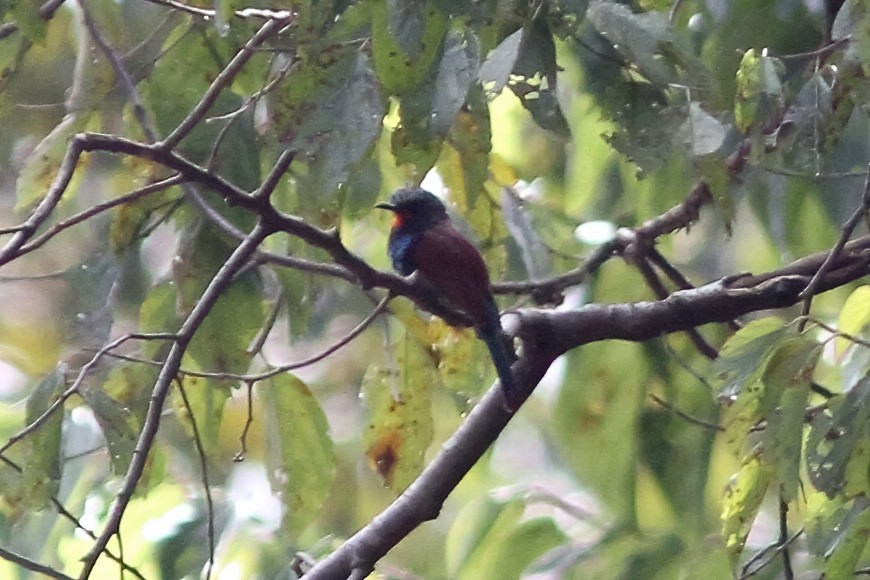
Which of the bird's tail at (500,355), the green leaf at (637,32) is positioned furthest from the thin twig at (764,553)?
the green leaf at (637,32)

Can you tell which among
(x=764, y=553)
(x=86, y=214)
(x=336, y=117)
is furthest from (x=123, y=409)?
(x=764, y=553)

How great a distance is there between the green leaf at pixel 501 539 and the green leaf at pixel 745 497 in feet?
2.68

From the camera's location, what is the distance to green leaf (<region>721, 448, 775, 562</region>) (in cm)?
140

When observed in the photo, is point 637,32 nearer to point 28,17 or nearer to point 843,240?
point 843,240

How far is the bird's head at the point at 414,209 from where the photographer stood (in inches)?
95.9

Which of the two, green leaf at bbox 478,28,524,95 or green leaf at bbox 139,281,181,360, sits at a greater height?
green leaf at bbox 139,281,181,360

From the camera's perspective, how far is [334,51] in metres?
1.23

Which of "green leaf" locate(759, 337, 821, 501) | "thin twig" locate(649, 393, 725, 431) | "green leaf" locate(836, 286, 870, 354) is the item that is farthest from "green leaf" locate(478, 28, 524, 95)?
"thin twig" locate(649, 393, 725, 431)

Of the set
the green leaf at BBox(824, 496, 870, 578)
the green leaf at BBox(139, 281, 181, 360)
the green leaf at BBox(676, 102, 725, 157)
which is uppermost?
the green leaf at BBox(139, 281, 181, 360)

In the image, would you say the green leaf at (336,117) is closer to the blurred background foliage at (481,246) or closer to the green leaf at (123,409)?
the blurred background foliage at (481,246)

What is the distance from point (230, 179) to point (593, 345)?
36.6 inches

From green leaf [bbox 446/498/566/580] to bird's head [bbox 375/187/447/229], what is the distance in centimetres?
68

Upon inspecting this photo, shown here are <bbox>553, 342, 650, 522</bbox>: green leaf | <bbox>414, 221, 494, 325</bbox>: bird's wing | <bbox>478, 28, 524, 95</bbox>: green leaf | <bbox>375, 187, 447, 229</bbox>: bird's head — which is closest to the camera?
<bbox>478, 28, 524, 95</bbox>: green leaf

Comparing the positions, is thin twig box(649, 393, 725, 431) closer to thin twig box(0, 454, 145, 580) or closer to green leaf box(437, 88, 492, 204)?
green leaf box(437, 88, 492, 204)
